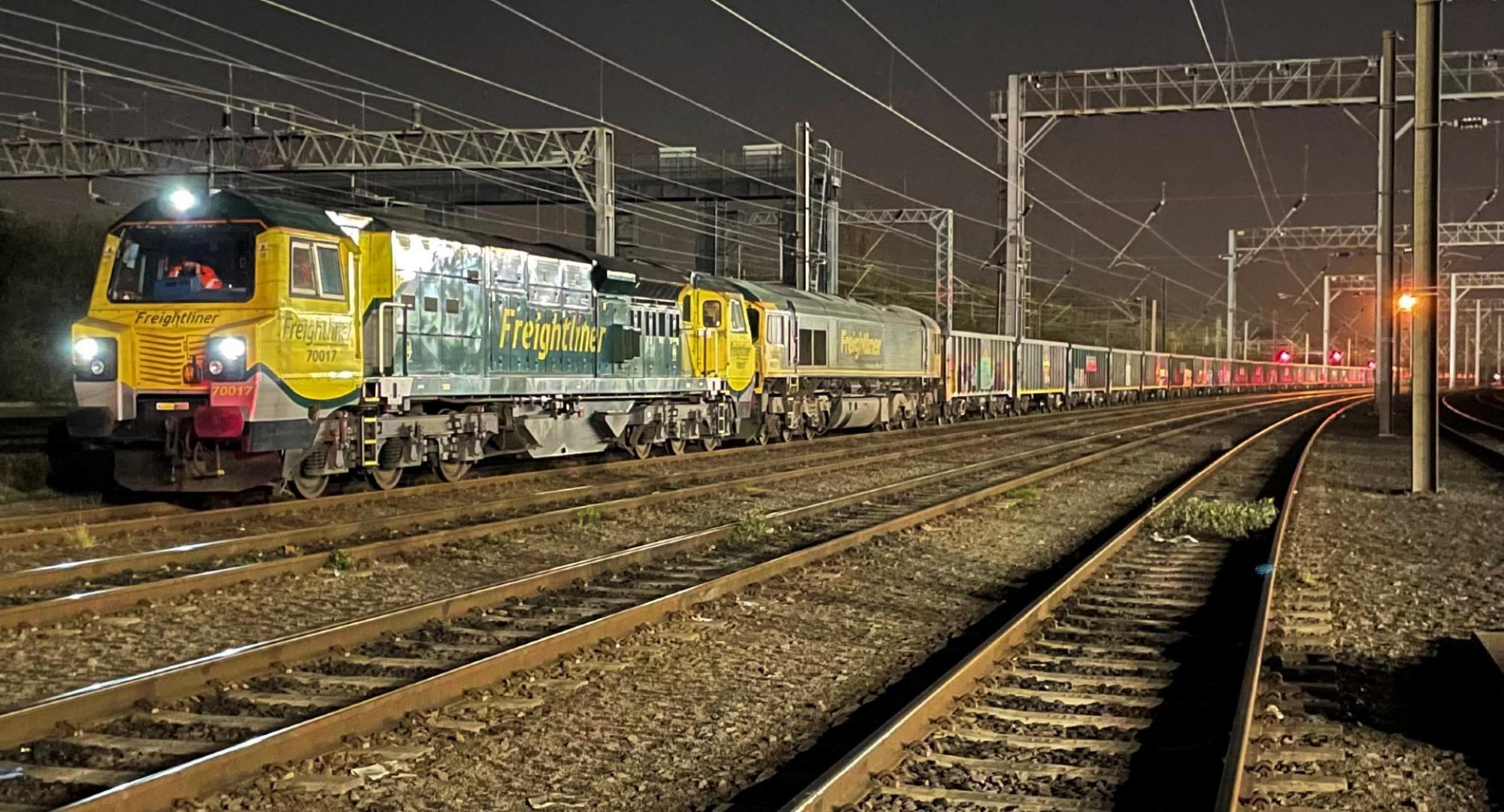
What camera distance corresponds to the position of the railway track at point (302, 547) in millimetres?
9711

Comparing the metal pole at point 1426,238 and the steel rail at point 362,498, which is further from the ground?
the metal pole at point 1426,238

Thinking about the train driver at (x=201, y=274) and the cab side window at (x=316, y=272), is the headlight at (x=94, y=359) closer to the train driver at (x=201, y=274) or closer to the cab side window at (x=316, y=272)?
the train driver at (x=201, y=274)

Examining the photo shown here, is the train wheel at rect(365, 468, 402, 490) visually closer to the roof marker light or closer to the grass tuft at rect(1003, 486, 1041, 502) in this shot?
the roof marker light

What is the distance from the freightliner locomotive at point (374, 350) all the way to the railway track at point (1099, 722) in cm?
842

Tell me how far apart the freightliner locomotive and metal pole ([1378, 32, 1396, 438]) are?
42.6ft

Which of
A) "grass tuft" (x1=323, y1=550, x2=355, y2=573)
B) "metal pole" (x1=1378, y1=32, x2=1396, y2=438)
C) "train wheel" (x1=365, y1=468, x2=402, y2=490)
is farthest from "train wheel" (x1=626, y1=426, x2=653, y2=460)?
"metal pole" (x1=1378, y1=32, x2=1396, y2=438)

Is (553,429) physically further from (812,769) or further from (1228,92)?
(1228,92)

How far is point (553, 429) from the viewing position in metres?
20.1

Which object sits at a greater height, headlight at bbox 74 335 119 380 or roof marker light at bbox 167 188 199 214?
roof marker light at bbox 167 188 199 214

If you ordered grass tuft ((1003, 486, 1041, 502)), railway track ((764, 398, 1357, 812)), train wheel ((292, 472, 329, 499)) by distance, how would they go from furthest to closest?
grass tuft ((1003, 486, 1041, 502)), train wheel ((292, 472, 329, 499)), railway track ((764, 398, 1357, 812))

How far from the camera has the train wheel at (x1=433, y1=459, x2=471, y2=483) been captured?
725 inches

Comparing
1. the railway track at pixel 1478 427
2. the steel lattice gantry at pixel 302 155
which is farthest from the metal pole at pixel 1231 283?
the steel lattice gantry at pixel 302 155

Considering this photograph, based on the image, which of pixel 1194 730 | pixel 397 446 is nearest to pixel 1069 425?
pixel 397 446

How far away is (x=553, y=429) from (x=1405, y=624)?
1298 cm
